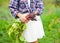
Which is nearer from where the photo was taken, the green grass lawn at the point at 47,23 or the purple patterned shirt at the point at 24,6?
the purple patterned shirt at the point at 24,6

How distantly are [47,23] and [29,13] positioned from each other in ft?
9.55

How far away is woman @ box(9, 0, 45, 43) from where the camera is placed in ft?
12.4

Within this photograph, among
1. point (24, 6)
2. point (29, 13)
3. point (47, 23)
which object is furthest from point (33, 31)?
point (47, 23)

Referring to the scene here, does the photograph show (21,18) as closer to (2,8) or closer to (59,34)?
(59,34)

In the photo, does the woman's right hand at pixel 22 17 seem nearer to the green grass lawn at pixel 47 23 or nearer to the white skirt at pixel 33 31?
the white skirt at pixel 33 31

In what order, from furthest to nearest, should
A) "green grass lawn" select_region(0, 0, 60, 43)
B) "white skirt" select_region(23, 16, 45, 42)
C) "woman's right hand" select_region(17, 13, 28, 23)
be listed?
"green grass lawn" select_region(0, 0, 60, 43) < "white skirt" select_region(23, 16, 45, 42) < "woman's right hand" select_region(17, 13, 28, 23)

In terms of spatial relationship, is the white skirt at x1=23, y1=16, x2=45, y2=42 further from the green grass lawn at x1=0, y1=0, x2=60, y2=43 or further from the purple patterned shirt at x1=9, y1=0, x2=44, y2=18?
the green grass lawn at x1=0, y1=0, x2=60, y2=43

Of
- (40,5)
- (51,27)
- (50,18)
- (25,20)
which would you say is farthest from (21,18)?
(50,18)

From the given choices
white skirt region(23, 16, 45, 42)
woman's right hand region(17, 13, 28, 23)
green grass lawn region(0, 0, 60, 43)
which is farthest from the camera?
green grass lawn region(0, 0, 60, 43)

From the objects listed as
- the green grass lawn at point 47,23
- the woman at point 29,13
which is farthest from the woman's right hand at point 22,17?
the green grass lawn at point 47,23

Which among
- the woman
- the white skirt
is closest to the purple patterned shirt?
the woman

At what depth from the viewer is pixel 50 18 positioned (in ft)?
23.0

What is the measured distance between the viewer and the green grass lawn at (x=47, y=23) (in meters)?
5.67

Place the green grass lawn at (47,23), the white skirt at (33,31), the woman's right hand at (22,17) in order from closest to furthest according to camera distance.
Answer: the woman's right hand at (22,17) < the white skirt at (33,31) < the green grass lawn at (47,23)
